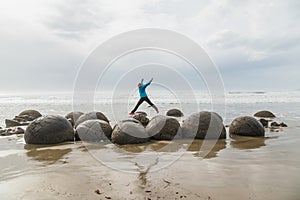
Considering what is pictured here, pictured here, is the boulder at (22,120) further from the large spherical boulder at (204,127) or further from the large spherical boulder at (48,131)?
the large spherical boulder at (204,127)

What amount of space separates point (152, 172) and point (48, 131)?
172 inches

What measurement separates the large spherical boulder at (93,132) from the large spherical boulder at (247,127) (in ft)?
14.5

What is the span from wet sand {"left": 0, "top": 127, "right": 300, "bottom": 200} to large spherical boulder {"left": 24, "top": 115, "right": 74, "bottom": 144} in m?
0.67

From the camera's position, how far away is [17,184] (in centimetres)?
372

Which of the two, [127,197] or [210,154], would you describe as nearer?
[127,197]

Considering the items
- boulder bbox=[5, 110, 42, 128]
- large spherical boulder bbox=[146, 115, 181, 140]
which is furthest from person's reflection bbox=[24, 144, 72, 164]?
boulder bbox=[5, 110, 42, 128]

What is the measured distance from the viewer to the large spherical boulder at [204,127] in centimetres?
784

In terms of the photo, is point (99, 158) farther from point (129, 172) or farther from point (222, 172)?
point (222, 172)

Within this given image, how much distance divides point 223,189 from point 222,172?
798mm

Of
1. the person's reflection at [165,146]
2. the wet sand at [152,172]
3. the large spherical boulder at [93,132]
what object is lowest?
the person's reflection at [165,146]

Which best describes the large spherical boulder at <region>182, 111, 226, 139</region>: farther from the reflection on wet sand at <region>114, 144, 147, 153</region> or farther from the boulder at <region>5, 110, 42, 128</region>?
the boulder at <region>5, 110, 42, 128</region>

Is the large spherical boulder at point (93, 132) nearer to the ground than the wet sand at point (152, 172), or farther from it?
farther from it

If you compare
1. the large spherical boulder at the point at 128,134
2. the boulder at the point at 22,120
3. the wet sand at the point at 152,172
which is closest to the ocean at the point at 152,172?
the wet sand at the point at 152,172

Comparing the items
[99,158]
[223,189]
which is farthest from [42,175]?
[223,189]
